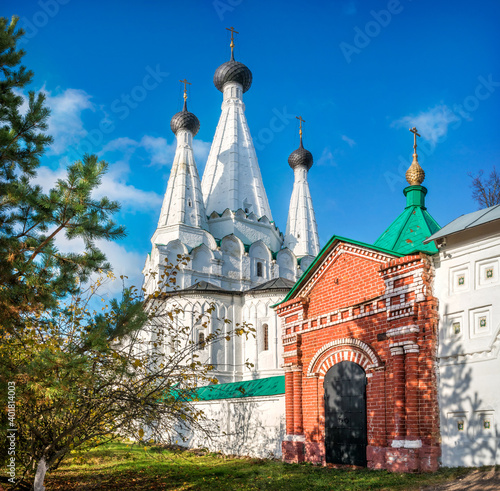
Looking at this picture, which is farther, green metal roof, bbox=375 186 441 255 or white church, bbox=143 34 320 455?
white church, bbox=143 34 320 455

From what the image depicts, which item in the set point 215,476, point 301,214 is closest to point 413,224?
point 215,476

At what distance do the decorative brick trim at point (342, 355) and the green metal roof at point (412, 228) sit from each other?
1.80 metres

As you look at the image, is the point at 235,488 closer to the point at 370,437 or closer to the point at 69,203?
the point at 370,437

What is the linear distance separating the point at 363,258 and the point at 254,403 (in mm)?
4891

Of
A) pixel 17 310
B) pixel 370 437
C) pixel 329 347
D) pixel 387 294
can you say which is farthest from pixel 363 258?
pixel 17 310

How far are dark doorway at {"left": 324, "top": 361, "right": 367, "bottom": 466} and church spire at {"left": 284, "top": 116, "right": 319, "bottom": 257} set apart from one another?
61.1 feet

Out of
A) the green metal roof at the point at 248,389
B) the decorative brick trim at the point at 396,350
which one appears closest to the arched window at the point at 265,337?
the green metal roof at the point at 248,389

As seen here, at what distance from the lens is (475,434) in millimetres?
7641

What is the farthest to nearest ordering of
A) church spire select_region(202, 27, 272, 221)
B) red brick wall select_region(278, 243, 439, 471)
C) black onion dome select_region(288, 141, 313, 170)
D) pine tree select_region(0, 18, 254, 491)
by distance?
black onion dome select_region(288, 141, 313, 170)
church spire select_region(202, 27, 272, 221)
red brick wall select_region(278, 243, 439, 471)
pine tree select_region(0, 18, 254, 491)

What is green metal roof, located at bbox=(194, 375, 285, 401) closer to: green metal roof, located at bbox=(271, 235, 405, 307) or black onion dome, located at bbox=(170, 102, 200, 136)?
green metal roof, located at bbox=(271, 235, 405, 307)

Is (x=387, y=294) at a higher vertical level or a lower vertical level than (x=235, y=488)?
Answer: higher

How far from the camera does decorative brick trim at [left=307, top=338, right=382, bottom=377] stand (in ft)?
30.6

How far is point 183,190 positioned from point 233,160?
3.54 metres

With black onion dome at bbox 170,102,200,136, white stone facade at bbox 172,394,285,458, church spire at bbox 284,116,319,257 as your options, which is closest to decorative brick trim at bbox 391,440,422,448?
white stone facade at bbox 172,394,285,458
